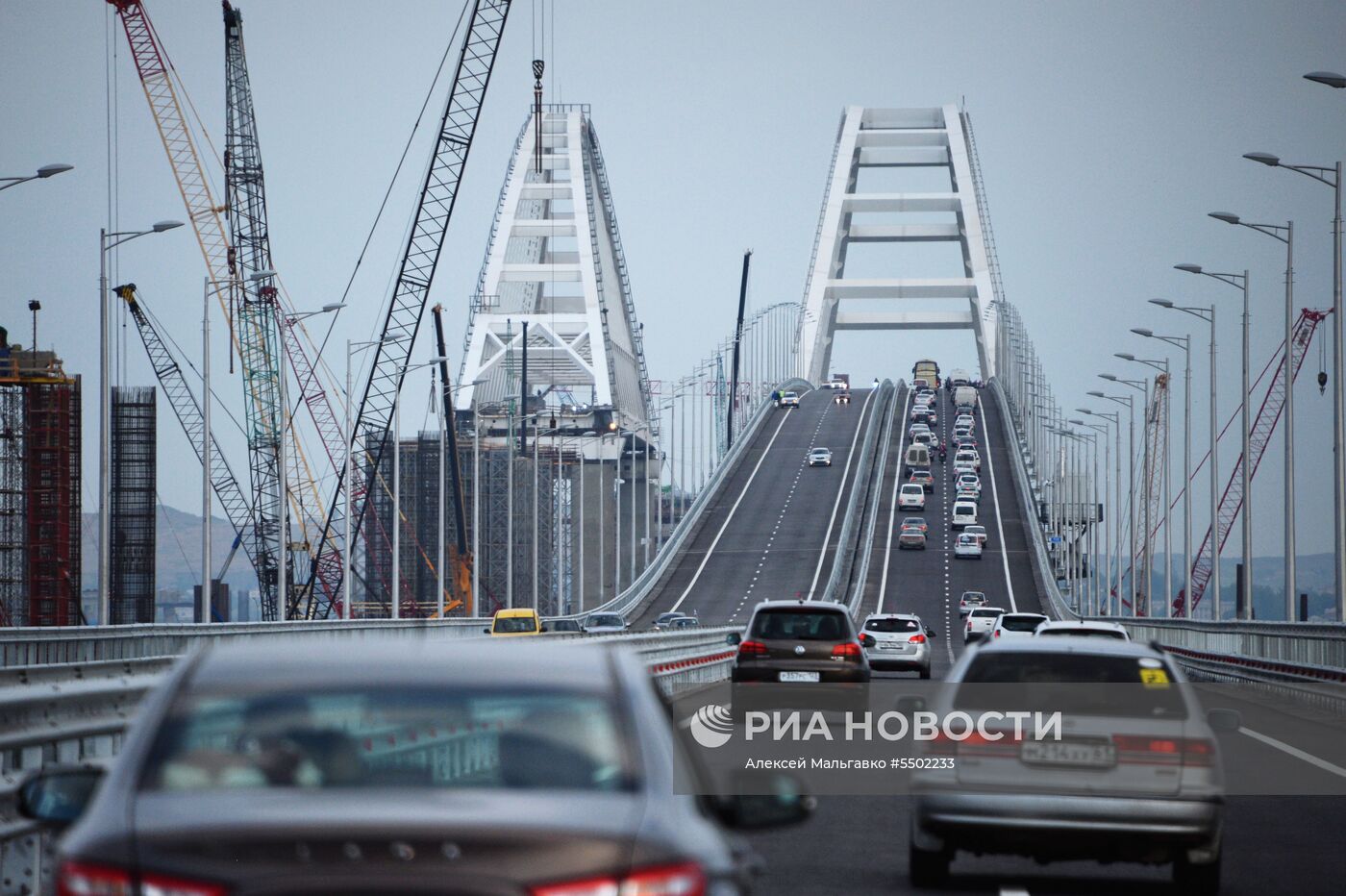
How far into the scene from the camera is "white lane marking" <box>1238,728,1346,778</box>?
21.1 metres

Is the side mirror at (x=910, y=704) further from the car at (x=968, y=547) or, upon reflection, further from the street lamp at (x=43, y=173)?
the car at (x=968, y=547)

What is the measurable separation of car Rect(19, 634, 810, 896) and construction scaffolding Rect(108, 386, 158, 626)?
91335 millimetres

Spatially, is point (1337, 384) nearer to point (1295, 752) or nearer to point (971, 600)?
point (1295, 752)

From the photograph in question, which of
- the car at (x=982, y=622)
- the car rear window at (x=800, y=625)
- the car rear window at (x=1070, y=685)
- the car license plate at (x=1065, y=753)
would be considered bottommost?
the car at (x=982, y=622)

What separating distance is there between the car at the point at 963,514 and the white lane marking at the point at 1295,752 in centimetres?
7969

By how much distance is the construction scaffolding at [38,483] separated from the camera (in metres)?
93.1

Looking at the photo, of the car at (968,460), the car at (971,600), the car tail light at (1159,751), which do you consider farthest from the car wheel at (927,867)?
the car at (968,460)

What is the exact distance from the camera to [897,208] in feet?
619

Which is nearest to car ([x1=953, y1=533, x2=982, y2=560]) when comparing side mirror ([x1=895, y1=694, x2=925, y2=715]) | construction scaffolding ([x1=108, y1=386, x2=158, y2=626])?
construction scaffolding ([x1=108, y1=386, x2=158, y2=626])

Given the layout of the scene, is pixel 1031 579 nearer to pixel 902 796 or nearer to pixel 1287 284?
pixel 1287 284

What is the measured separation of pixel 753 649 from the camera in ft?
84.4

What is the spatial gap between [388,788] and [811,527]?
333 ft

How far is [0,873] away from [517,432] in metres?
135

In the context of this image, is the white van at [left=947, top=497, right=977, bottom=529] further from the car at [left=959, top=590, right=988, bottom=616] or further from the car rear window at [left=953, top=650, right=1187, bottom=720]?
the car rear window at [left=953, top=650, right=1187, bottom=720]
